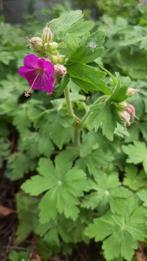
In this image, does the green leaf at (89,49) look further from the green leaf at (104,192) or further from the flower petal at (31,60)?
the green leaf at (104,192)

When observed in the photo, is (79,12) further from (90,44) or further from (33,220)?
(33,220)

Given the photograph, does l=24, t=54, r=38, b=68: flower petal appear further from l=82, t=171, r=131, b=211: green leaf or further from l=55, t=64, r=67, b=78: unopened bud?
l=82, t=171, r=131, b=211: green leaf

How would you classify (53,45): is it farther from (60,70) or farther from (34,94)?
(34,94)

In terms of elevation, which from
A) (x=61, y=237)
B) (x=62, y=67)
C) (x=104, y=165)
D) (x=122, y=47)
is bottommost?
(x=61, y=237)

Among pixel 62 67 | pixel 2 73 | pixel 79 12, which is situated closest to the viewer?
pixel 62 67

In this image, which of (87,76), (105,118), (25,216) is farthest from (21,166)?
(87,76)

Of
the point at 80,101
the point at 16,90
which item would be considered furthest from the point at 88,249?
the point at 16,90
